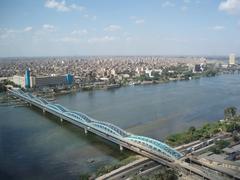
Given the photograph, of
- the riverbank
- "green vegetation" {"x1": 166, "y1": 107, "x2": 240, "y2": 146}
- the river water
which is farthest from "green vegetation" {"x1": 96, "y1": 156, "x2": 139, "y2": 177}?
"green vegetation" {"x1": 166, "y1": 107, "x2": 240, "y2": 146}

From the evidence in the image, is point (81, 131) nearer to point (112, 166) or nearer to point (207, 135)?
point (112, 166)

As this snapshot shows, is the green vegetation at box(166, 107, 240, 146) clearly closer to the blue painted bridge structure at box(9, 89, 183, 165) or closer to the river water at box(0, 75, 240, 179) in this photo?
the river water at box(0, 75, 240, 179)

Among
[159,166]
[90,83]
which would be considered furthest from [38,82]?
[159,166]

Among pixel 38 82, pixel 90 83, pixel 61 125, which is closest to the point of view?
pixel 61 125

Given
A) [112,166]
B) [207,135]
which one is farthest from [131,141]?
[207,135]

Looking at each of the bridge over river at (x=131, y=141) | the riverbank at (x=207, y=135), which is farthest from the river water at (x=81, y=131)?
the riverbank at (x=207, y=135)

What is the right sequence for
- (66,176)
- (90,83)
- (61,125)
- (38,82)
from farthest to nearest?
(90,83), (38,82), (61,125), (66,176)

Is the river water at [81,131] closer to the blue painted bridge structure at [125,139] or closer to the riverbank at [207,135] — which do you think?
the blue painted bridge structure at [125,139]

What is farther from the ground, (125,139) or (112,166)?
(125,139)

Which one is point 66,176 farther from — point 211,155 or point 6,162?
point 211,155
